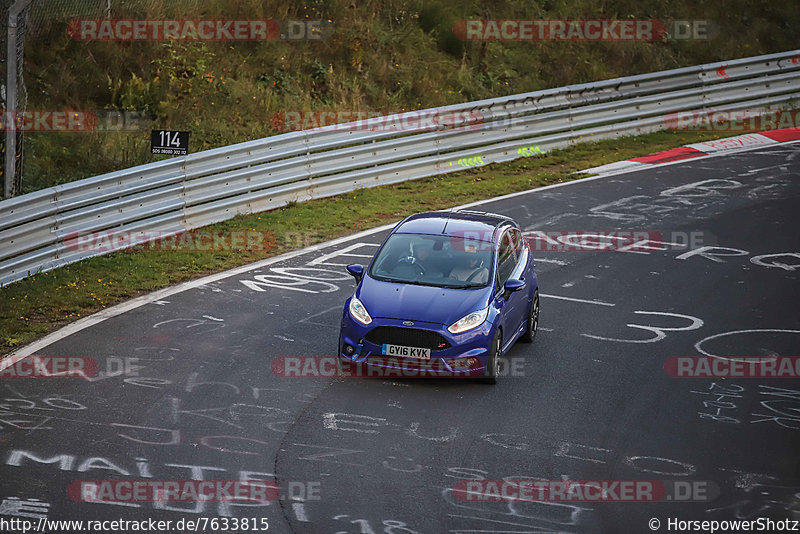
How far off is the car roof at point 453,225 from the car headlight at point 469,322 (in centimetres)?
151

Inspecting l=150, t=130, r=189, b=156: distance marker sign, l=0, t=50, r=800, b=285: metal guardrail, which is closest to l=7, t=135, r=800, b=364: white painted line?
l=0, t=50, r=800, b=285: metal guardrail

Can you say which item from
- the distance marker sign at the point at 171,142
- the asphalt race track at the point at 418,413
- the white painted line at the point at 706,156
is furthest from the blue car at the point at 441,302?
the white painted line at the point at 706,156

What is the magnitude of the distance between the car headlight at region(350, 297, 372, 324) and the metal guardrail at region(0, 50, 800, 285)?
5.61m

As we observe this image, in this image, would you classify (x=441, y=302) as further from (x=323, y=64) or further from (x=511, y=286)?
(x=323, y=64)

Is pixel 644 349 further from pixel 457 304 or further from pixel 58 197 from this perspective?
pixel 58 197

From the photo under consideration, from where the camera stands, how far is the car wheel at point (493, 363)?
36.3ft

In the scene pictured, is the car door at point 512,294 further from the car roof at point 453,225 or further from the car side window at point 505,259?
the car roof at point 453,225

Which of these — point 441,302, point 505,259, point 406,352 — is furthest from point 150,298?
point 505,259

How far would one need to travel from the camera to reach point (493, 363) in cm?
1111

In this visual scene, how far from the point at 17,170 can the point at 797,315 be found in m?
12.3

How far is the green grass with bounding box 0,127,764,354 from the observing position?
42.8 feet

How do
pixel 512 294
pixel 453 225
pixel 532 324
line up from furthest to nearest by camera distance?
pixel 532 324
pixel 453 225
pixel 512 294

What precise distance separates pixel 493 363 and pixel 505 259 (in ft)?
5.69

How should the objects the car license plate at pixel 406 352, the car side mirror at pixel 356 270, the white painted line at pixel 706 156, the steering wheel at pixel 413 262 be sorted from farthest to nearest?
1. the white painted line at pixel 706 156
2. the car side mirror at pixel 356 270
3. the steering wheel at pixel 413 262
4. the car license plate at pixel 406 352
